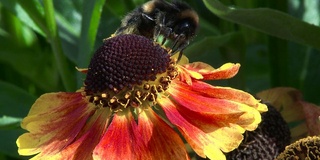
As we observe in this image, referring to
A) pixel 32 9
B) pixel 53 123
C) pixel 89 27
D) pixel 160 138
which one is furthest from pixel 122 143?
pixel 32 9

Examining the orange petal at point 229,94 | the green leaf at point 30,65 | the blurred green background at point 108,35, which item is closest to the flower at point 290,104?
the blurred green background at point 108,35

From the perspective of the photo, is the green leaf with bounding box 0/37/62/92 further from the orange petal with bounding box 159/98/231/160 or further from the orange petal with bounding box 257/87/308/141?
the orange petal with bounding box 159/98/231/160

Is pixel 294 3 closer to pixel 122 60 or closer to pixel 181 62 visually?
pixel 181 62

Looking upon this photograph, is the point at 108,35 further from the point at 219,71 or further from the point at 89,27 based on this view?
the point at 219,71

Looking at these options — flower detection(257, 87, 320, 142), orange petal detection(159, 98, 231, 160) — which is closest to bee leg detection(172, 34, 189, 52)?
orange petal detection(159, 98, 231, 160)

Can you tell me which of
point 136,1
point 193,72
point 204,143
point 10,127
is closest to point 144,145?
point 204,143

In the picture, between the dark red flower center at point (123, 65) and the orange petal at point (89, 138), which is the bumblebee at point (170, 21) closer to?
the dark red flower center at point (123, 65)
